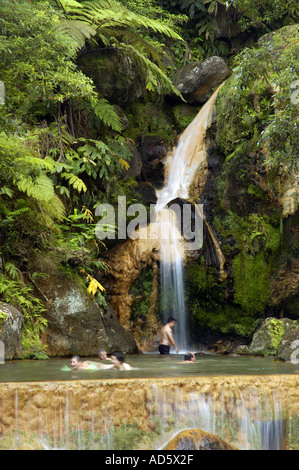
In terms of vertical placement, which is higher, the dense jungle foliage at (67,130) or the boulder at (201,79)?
the boulder at (201,79)

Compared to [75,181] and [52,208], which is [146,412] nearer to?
[52,208]

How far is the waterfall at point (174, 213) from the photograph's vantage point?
436 inches

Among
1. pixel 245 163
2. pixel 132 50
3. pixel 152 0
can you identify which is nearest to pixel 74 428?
pixel 245 163

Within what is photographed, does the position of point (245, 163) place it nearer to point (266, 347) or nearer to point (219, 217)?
point (219, 217)

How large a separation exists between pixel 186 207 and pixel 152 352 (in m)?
3.40

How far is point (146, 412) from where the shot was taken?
201 inches

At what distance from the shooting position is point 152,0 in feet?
54.3

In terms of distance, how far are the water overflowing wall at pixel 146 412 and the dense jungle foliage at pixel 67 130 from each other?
3.26 m

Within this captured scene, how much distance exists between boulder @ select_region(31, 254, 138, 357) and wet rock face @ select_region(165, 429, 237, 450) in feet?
13.1

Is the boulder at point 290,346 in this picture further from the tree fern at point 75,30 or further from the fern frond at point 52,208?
the tree fern at point 75,30

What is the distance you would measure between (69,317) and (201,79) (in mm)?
9244

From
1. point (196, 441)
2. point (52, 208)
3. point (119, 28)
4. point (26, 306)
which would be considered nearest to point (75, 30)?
point (119, 28)

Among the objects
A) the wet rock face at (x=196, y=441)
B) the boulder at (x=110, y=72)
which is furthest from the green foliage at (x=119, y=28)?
the wet rock face at (x=196, y=441)

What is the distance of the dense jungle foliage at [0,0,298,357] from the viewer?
8.48 metres
